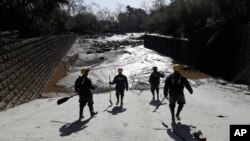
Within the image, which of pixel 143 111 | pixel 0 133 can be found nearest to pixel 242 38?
pixel 143 111

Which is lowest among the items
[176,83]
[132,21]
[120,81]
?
[120,81]

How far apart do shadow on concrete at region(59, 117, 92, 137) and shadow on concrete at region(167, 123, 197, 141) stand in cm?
252

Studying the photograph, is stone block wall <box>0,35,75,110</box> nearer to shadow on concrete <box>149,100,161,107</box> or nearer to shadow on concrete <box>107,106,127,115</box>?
shadow on concrete <box>107,106,127,115</box>

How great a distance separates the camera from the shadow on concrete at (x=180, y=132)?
9.18 m

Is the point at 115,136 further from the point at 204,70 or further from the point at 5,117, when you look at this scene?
the point at 204,70

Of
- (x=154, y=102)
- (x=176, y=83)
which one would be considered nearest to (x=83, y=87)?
(x=176, y=83)

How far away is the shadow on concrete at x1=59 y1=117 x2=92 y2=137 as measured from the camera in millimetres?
9742

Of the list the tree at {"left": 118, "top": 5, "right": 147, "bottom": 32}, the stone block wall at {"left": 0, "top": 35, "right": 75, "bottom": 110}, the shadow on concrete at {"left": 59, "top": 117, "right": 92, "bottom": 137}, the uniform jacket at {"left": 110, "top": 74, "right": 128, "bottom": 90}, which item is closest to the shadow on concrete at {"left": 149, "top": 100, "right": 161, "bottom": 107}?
the uniform jacket at {"left": 110, "top": 74, "right": 128, "bottom": 90}

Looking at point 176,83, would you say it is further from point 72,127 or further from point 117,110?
point 117,110

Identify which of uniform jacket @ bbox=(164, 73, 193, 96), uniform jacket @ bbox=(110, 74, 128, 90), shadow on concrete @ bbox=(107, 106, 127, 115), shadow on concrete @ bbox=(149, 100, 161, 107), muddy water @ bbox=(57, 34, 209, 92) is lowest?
muddy water @ bbox=(57, 34, 209, 92)

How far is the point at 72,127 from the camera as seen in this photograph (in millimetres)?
10500

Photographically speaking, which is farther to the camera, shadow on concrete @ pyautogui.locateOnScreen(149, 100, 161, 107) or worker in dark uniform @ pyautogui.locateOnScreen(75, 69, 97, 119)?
shadow on concrete @ pyautogui.locateOnScreen(149, 100, 161, 107)

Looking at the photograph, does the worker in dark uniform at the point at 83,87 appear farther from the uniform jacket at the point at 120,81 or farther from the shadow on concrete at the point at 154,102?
the shadow on concrete at the point at 154,102

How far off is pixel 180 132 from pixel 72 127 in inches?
121
